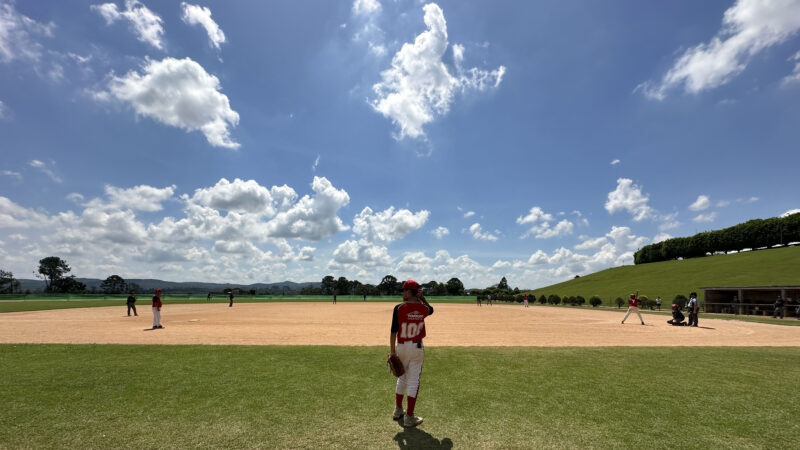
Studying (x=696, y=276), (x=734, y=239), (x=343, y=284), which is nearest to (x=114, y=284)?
(x=343, y=284)

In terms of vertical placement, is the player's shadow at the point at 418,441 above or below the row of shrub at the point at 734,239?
below

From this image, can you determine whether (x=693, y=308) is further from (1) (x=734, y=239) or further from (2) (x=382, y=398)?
(1) (x=734, y=239)

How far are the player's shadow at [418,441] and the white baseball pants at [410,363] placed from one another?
583mm

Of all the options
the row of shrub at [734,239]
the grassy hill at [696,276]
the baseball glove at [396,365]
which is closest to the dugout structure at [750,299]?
the grassy hill at [696,276]

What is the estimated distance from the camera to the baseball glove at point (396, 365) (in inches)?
201

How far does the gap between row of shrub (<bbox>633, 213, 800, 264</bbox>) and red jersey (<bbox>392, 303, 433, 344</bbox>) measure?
109722 mm

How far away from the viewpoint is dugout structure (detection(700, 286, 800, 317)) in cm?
2836

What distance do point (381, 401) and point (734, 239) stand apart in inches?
4491

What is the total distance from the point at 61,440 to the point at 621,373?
9.90 m

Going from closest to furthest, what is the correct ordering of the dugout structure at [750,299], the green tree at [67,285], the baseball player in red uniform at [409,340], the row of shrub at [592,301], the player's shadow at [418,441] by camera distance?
the player's shadow at [418,441] → the baseball player in red uniform at [409,340] → the dugout structure at [750,299] → the row of shrub at [592,301] → the green tree at [67,285]

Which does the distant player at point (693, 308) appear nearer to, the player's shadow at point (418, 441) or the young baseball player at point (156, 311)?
the player's shadow at point (418, 441)

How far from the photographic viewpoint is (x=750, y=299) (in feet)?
110

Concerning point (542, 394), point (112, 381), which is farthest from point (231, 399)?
point (542, 394)

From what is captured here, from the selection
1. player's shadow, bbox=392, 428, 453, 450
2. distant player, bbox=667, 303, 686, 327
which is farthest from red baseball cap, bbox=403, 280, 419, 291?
distant player, bbox=667, 303, 686, 327
